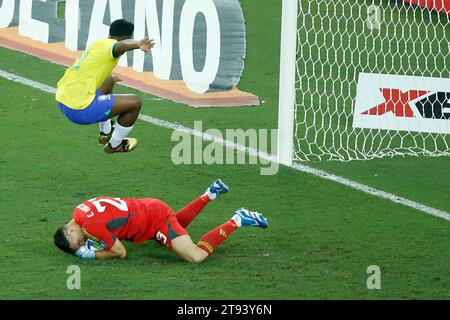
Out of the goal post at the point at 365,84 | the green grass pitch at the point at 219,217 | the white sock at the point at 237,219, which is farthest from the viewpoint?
the goal post at the point at 365,84

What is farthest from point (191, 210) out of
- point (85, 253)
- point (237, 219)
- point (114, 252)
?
point (85, 253)

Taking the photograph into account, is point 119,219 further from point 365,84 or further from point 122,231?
point 365,84

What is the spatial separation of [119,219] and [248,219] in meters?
1.01

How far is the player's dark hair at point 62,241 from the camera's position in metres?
8.73

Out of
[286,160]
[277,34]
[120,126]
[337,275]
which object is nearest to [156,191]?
[120,126]

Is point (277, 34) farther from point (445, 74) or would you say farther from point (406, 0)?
point (445, 74)

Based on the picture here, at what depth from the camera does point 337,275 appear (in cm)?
861

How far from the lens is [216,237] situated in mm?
8938

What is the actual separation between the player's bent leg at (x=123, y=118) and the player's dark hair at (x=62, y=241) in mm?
1334

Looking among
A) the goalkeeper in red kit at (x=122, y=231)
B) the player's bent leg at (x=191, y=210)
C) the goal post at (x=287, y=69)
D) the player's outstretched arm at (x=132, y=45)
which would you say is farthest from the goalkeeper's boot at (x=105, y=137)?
the goal post at (x=287, y=69)

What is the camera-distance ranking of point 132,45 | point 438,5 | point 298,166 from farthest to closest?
1. point 438,5
2. point 298,166
3. point 132,45

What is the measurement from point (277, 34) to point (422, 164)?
4.51 m

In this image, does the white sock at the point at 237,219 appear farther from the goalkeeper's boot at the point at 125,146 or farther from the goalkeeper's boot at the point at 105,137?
the goalkeeper's boot at the point at 105,137

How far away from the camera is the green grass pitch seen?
836 centimetres
